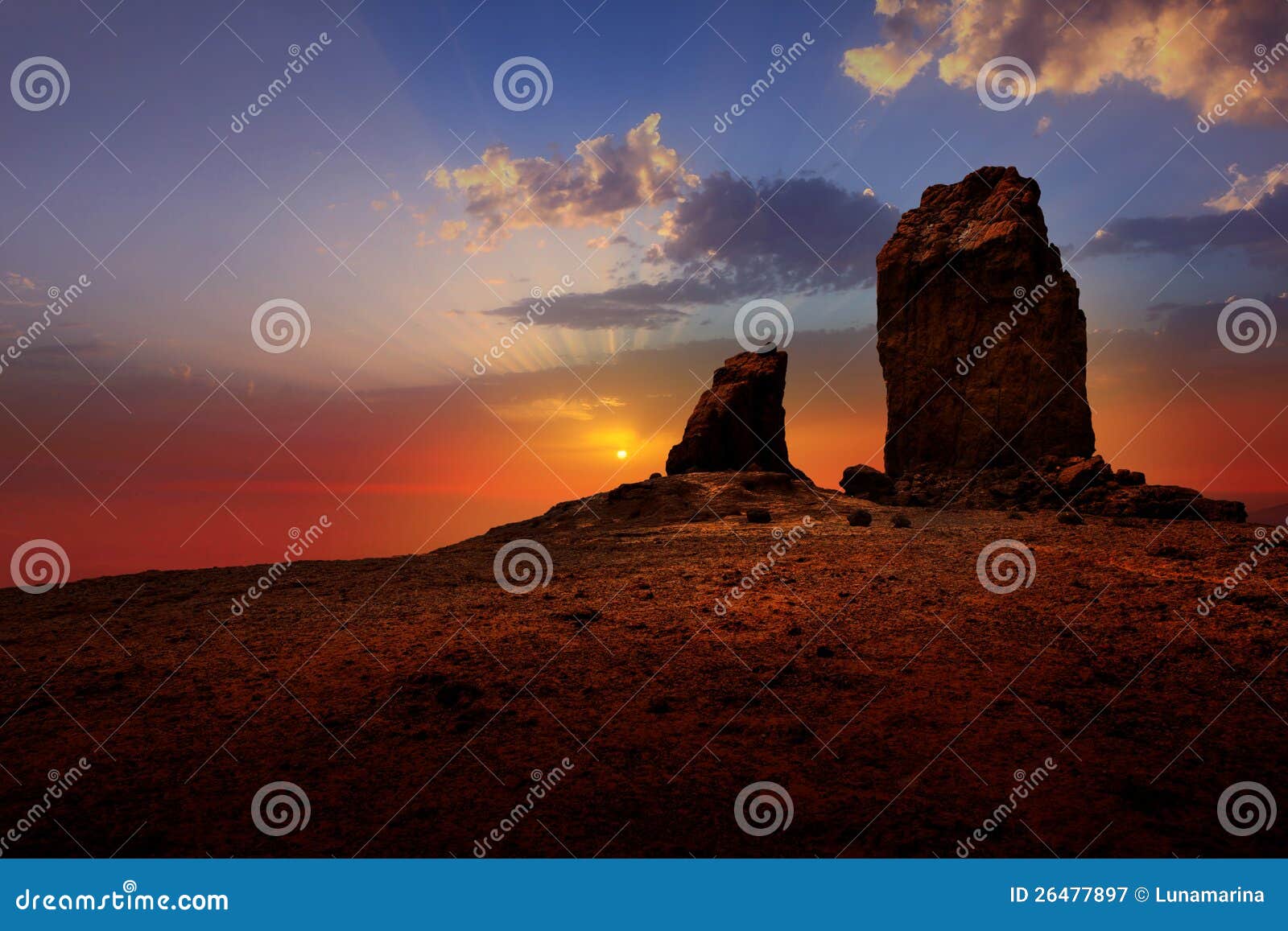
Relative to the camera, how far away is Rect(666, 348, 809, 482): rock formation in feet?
93.9

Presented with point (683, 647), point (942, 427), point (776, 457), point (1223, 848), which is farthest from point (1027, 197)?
A: point (1223, 848)

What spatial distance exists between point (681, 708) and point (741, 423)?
22.4 metres

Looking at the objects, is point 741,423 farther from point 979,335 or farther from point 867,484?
point 979,335

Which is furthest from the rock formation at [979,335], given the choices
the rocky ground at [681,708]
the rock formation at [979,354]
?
the rocky ground at [681,708]

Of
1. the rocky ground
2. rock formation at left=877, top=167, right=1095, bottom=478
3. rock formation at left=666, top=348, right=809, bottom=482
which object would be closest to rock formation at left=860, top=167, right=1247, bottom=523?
rock formation at left=877, top=167, right=1095, bottom=478

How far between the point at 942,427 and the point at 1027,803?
24.1 meters

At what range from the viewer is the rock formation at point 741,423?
28.6m

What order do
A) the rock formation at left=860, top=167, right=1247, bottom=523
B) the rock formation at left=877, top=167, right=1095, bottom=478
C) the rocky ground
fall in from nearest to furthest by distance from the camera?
1. the rocky ground
2. the rock formation at left=860, top=167, right=1247, bottom=523
3. the rock formation at left=877, top=167, right=1095, bottom=478

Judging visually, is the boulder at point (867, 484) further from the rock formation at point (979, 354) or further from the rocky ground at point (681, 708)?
the rocky ground at point (681, 708)

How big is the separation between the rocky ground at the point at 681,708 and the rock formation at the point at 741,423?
15.0 meters

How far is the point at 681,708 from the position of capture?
759 centimetres

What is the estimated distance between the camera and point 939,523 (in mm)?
18000

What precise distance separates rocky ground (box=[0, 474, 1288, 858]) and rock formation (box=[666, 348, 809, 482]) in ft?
49.1

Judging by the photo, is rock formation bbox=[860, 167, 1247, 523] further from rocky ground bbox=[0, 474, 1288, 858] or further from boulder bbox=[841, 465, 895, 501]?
rocky ground bbox=[0, 474, 1288, 858]
